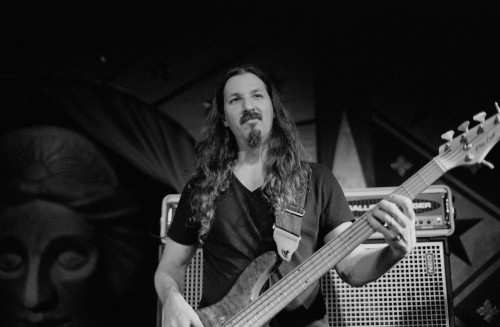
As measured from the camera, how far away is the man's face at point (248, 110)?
1891mm

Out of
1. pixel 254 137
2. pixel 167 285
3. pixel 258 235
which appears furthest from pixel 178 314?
pixel 254 137

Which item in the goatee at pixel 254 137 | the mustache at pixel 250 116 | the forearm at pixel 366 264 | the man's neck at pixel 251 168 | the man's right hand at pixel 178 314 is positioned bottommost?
the man's right hand at pixel 178 314

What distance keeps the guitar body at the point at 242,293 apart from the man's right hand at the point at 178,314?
0.03 m

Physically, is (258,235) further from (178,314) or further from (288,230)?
(178,314)

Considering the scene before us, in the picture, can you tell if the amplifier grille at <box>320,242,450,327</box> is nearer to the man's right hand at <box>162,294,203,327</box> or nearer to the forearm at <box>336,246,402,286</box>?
the forearm at <box>336,246,402,286</box>

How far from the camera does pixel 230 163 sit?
1975mm

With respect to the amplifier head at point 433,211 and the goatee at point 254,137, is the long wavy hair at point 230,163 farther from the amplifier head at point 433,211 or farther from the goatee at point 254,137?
the amplifier head at point 433,211

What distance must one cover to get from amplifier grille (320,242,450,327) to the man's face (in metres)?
0.60

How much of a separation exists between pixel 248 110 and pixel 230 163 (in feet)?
0.69

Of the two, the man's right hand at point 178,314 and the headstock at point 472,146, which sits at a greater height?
the headstock at point 472,146

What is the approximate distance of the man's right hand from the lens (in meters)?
1.55

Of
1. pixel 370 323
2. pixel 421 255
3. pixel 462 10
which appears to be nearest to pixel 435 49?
pixel 462 10

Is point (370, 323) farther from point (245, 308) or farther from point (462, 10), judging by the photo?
point (462, 10)

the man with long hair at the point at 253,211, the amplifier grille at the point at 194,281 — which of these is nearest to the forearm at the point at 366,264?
the man with long hair at the point at 253,211
